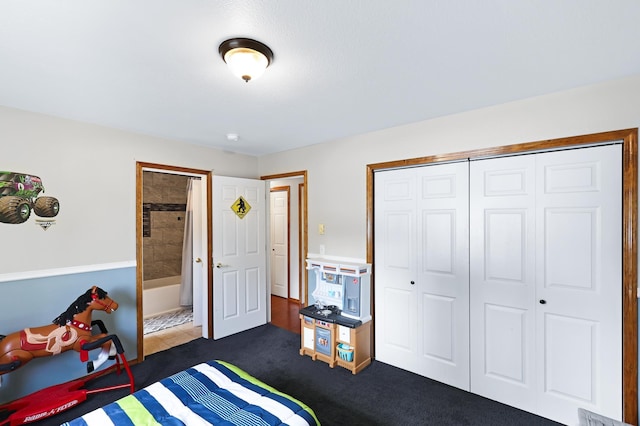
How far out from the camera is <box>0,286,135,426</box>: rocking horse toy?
2.19 m

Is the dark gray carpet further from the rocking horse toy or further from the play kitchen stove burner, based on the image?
the play kitchen stove burner

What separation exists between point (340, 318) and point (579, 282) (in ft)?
A: 6.57

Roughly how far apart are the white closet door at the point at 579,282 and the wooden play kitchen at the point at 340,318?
57.8 inches

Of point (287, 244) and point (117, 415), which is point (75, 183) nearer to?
point (117, 415)

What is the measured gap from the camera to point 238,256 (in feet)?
13.2

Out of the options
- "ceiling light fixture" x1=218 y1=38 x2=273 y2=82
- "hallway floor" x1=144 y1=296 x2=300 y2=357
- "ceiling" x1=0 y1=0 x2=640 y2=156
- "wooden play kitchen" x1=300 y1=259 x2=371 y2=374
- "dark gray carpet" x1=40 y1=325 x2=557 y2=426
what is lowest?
"hallway floor" x1=144 y1=296 x2=300 y2=357

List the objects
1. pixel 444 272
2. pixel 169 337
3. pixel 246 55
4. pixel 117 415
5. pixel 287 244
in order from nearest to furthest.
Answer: pixel 117 415, pixel 246 55, pixel 444 272, pixel 169 337, pixel 287 244

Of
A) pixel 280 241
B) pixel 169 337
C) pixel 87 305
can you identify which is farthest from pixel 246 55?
pixel 280 241

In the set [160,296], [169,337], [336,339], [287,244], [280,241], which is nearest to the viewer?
[336,339]

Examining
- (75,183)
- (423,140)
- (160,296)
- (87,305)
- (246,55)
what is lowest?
(160,296)

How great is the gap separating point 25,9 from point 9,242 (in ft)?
6.69

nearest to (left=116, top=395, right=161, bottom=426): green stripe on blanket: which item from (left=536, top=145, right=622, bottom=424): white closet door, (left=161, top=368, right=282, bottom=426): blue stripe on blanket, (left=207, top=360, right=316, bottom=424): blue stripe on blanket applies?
(left=161, top=368, right=282, bottom=426): blue stripe on blanket

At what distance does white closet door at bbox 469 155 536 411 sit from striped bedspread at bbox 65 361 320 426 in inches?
69.7

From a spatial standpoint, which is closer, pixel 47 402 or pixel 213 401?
pixel 213 401
